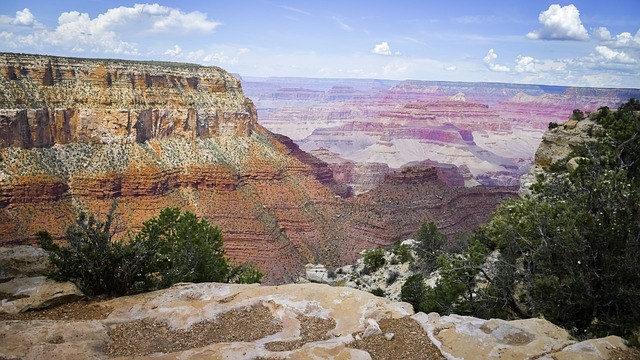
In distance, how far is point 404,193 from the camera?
221 feet

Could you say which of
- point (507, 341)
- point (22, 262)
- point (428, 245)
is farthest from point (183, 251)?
point (428, 245)

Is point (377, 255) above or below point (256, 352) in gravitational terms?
below

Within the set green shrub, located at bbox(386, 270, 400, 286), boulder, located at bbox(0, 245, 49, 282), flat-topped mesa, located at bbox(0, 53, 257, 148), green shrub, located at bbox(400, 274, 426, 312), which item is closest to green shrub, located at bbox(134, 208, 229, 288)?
boulder, located at bbox(0, 245, 49, 282)

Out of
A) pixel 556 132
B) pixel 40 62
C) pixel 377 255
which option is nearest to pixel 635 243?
pixel 556 132

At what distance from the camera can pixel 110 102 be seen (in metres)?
57.1

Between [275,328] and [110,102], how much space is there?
175 feet

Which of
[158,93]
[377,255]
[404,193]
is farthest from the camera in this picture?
[404,193]

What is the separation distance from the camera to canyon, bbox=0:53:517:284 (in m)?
48.9

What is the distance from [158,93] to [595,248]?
5948cm

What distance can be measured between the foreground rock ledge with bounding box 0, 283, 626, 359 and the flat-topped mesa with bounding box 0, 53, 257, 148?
44908 mm

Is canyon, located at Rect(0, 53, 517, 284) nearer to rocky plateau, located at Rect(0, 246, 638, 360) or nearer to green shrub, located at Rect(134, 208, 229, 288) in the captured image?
green shrub, located at Rect(134, 208, 229, 288)

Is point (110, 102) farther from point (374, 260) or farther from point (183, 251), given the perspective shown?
point (183, 251)

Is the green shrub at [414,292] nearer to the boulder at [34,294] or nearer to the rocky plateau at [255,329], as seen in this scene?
the rocky plateau at [255,329]

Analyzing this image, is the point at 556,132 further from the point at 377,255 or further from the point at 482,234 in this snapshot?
the point at 377,255
